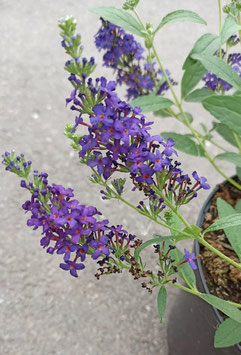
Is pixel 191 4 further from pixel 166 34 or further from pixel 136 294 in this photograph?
pixel 136 294

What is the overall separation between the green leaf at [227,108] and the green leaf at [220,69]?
0.20 feet

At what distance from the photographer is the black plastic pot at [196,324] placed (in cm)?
90

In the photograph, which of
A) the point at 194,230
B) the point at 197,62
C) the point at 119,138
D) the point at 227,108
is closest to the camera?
the point at 119,138

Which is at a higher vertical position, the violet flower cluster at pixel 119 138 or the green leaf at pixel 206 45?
the green leaf at pixel 206 45

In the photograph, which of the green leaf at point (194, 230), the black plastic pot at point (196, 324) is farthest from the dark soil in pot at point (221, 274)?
the green leaf at point (194, 230)

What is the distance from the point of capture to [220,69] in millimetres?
831

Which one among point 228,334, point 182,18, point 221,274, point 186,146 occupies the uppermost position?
point 182,18

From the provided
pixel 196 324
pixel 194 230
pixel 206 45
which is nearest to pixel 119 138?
pixel 194 230

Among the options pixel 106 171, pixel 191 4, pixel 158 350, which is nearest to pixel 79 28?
pixel 191 4

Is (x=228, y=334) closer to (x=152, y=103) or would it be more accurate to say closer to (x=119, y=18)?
(x=152, y=103)

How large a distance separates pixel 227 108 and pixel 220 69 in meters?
0.09

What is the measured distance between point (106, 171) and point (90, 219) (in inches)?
2.9

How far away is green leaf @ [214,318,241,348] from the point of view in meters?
0.79

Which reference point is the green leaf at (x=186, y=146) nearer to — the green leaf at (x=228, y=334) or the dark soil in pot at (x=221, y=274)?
the dark soil in pot at (x=221, y=274)
